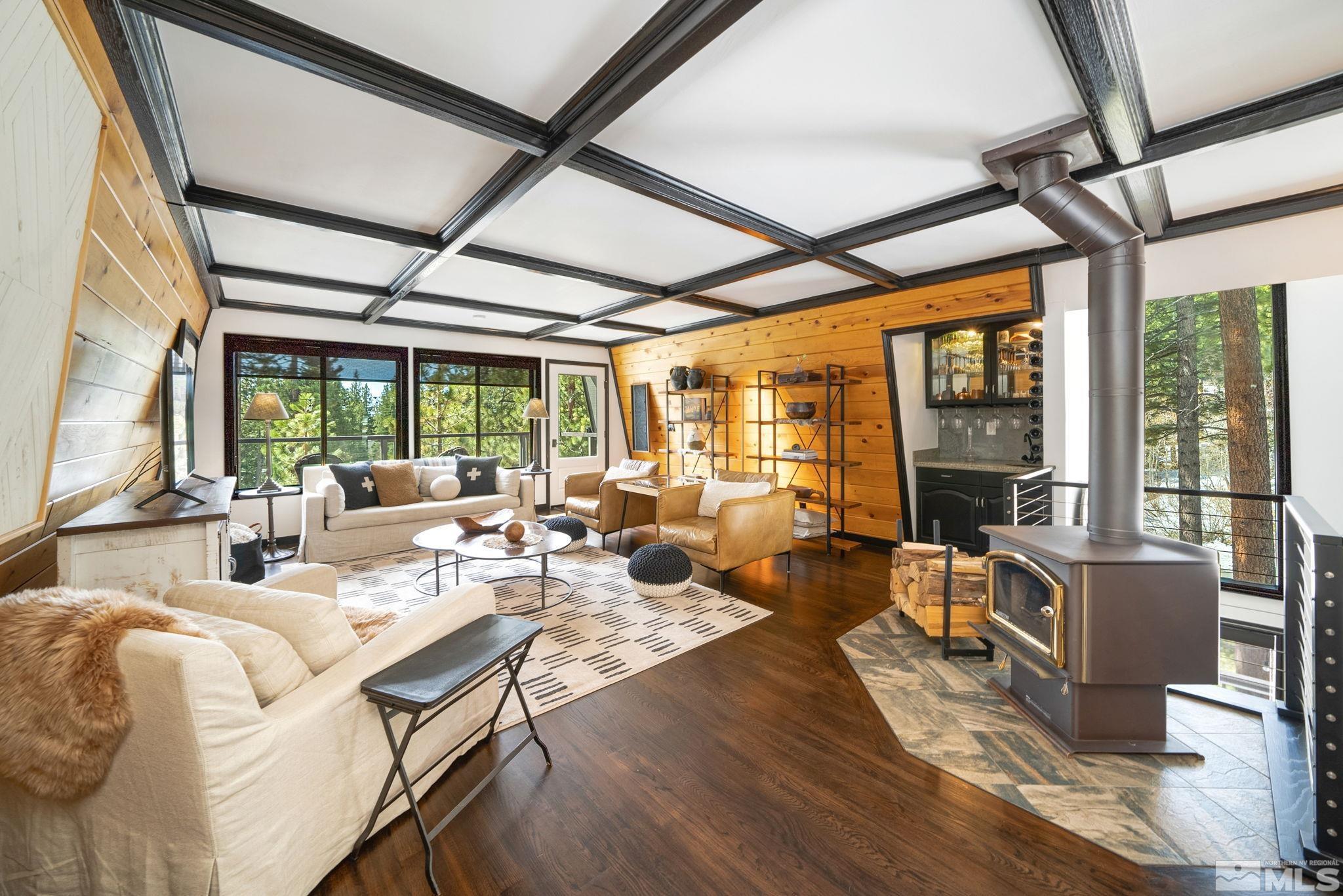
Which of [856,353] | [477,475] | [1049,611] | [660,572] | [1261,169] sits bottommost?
[660,572]

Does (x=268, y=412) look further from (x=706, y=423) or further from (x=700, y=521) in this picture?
(x=706, y=423)

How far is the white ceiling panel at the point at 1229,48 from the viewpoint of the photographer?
157cm

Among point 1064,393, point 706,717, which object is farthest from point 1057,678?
point 1064,393

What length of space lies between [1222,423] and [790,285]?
3367mm

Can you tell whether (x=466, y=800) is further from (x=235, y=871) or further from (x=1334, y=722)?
(x=1334, y=722)

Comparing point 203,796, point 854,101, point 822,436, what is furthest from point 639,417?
point 203,796

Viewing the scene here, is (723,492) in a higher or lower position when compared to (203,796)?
higher

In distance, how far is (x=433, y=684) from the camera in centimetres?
145

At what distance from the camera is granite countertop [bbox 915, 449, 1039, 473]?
14.4 feet

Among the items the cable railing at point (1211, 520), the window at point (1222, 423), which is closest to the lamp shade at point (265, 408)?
the cable railing at point (1211, 520)

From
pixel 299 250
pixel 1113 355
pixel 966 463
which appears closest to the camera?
pixel 1113 355

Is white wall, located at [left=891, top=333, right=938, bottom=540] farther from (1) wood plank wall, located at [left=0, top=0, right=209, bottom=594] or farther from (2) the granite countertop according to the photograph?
(1) wood plank wall, located at [left=0, top=0, right=209, bottom=594]

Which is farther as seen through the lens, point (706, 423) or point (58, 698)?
point (706, 423)

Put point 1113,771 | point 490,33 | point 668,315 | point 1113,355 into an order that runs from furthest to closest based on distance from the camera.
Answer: point 668,315
point 1113,355
point 1113,771
point 490,33
